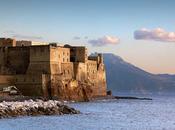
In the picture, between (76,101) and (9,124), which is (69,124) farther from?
→ (76,101)

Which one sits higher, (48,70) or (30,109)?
(48,70)

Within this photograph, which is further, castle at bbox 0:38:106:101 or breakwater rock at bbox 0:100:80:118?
castle at bbox 0:38:106:101

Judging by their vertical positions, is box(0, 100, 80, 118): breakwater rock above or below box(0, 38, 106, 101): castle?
below

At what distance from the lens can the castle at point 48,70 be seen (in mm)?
78438

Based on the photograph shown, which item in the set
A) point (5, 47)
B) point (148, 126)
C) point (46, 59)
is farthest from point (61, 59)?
point (148, 126)

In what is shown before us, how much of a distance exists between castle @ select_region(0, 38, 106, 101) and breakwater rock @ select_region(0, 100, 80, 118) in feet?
61.6

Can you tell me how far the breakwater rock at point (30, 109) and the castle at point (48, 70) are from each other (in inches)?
739

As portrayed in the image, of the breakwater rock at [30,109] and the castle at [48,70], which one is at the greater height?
the castle at [48,70]

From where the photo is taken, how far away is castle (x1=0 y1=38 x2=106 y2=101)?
78438mm

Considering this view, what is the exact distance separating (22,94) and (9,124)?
3078cm

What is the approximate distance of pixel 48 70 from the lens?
82.4 m

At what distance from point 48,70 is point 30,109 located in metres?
26.2

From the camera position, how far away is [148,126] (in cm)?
5047

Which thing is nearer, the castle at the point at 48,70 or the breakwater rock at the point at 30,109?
the breakwater rock at the point at 30,109
